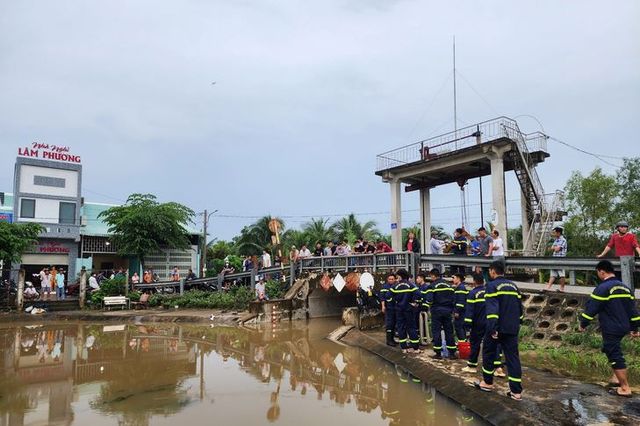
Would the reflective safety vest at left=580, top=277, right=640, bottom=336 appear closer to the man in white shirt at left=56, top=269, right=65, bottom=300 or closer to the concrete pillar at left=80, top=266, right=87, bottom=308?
the concrete pillar at left=80, top=266, right=87, bottom=308

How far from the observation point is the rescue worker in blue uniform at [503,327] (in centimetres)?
608

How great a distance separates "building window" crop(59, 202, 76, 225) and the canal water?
16404mm

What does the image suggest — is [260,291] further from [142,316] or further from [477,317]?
[477,317]

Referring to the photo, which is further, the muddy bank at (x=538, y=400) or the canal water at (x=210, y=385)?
the canal water at (x=210, y=385)

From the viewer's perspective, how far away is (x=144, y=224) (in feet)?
93.0

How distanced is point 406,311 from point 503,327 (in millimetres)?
3695

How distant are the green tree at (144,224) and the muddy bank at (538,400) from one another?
23.3 meters

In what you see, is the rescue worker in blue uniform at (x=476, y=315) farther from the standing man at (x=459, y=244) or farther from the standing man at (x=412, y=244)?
the standing man at (x=412, y=244)

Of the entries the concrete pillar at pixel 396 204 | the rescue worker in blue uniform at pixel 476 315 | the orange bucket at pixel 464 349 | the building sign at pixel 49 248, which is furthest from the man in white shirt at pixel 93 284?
the rescue worker in blue uniform at pixel 476 315

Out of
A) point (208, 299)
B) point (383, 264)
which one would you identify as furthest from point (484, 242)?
point (208, 299)

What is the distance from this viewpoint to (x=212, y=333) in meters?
15.9

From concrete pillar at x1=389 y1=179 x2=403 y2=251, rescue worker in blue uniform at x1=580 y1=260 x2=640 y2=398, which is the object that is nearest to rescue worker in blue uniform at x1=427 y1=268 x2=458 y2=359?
rescue worker in blue uniform at x1=580 y1=260 x2=640 y2=398

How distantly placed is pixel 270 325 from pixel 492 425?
41.1 ft

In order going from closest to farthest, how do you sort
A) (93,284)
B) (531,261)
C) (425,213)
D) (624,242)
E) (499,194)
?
(624,242) → (531,261) → (499,194) → (425,213) → (93,284)
